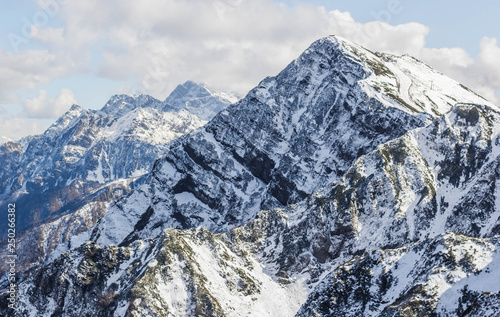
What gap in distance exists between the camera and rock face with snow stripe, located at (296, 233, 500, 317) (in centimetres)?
9969

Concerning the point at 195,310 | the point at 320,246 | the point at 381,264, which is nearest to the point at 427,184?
the point at 320,246

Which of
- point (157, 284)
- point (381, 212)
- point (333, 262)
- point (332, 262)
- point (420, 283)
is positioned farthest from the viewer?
point (381, 212)

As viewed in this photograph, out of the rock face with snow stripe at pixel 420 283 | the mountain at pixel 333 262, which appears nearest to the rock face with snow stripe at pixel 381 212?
the mountain at pixel 333 262

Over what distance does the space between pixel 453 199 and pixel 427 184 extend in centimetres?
1231

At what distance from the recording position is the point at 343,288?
12125 cm

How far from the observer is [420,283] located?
351ft

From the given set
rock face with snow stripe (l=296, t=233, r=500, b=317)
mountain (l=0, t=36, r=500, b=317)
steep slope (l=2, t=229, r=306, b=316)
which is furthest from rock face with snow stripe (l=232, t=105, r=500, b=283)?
rock face with snow stripe (l=296, t=233, r=500, b=317)

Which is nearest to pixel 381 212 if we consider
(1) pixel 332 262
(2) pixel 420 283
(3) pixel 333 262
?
(3) pixel 333 262

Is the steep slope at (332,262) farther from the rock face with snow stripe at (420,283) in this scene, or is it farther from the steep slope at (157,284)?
the steep slope at (157,284)

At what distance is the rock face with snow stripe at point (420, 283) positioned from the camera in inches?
Answer: 3925

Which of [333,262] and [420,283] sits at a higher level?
[333,262]

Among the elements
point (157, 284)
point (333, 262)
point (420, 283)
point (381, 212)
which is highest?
point (381, 212)

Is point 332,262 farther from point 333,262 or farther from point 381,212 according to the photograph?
point 381,212

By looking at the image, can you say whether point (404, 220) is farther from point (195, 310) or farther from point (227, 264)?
point (195, 310)
